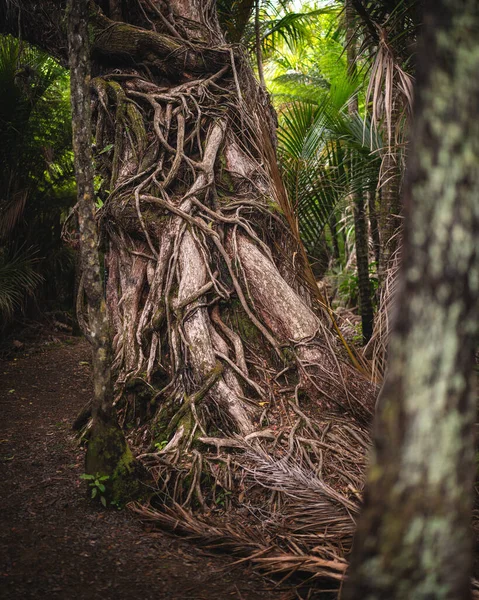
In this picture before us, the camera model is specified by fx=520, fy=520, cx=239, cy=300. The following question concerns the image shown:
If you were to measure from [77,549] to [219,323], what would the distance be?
164cm

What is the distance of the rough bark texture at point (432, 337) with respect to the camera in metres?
1.06

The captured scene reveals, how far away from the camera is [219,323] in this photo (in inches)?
134

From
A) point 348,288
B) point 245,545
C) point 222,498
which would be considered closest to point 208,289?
point 222,498

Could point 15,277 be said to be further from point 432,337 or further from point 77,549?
point 432,337

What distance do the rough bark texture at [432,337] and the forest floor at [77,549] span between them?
106 cm

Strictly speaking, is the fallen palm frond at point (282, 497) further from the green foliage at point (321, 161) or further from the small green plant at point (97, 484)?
the green foliage at point (321, 161)

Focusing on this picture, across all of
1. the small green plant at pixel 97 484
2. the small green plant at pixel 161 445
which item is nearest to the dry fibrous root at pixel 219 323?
the small green plant at pixel 161 445

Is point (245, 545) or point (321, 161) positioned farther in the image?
point (321, 161)

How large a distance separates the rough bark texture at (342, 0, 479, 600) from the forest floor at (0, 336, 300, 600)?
106 centimetres

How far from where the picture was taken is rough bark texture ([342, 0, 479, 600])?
1.06 meters

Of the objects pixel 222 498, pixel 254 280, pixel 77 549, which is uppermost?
pixel 254 280

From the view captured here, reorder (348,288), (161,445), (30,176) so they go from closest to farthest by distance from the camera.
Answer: (161,445)
(30,176)
(348,288)

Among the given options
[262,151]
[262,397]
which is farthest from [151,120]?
[262,397]

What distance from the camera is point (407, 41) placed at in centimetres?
351
